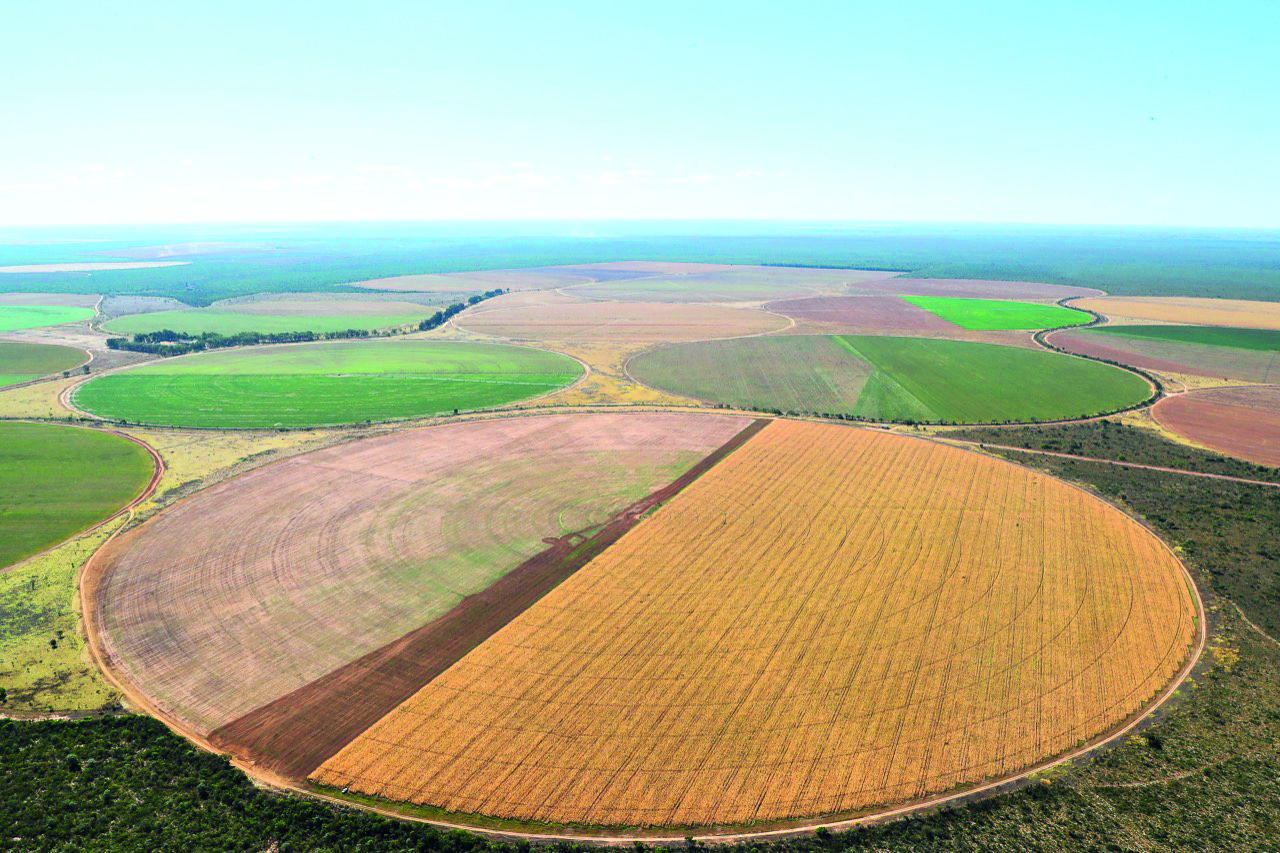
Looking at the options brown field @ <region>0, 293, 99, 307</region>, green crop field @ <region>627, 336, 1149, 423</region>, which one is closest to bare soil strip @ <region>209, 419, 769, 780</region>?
green crop field @ <region>627, 336, 1149, 423</region>

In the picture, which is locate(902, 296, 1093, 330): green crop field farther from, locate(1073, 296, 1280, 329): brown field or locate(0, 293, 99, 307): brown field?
locate(0, 293, 99, 307): brown field

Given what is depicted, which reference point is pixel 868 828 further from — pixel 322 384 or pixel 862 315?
pixel 862 315

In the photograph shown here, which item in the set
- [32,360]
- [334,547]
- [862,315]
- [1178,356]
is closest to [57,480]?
[334,547]

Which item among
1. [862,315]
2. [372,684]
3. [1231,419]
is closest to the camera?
[372,684]

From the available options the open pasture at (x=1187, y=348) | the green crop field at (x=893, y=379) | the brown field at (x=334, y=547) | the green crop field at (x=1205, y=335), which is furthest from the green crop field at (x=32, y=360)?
the green crop field at (x=1205, y=335)

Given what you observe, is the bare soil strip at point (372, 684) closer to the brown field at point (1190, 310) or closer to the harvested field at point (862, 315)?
the harvested field at point (862, 315)

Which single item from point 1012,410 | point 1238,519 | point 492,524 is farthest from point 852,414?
point 492,524
